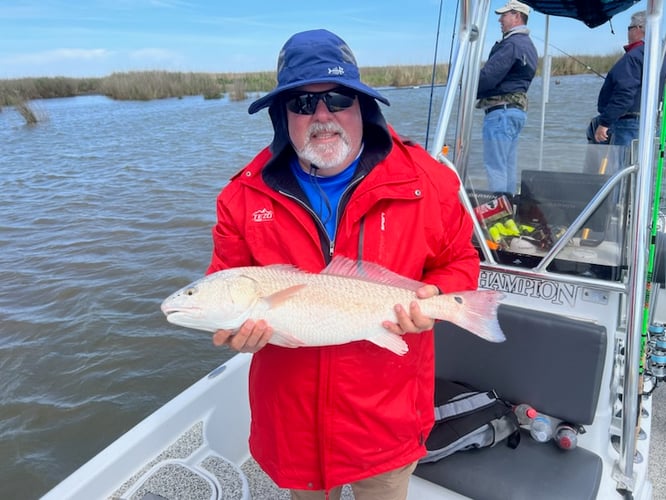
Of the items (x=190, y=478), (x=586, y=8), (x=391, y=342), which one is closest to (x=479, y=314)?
(x=391, y=342)

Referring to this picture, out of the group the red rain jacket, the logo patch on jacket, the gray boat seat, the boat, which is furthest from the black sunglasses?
the gray boat seat

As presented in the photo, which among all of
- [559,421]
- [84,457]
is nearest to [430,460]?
[559,421]

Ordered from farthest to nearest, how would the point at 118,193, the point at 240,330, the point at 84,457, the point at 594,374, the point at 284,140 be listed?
the point at 118,193 < the point at 84,457 < the point at 594,374 < the point at 284,140 < the point at 240,330

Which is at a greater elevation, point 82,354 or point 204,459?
point 204,459

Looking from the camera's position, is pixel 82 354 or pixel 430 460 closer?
pixel 430 460

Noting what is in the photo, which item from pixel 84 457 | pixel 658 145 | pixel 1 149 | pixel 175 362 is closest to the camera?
pixel 658 145

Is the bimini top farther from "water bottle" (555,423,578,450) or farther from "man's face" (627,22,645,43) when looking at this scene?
"water bottle" (555,423,578,450)

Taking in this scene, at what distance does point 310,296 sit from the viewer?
5.44 feet

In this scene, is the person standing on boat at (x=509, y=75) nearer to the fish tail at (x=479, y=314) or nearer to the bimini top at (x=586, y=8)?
the bimini top at (x=586, y=8)

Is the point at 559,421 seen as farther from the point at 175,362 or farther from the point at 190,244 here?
the point at 190,244

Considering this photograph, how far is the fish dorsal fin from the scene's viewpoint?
168 cm

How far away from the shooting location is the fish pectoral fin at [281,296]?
5.27 ft

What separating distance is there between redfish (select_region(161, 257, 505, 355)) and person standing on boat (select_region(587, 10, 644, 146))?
10.1 ft

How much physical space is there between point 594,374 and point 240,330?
76.4 inches
